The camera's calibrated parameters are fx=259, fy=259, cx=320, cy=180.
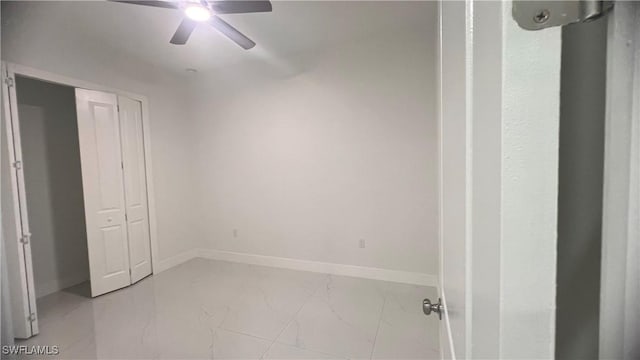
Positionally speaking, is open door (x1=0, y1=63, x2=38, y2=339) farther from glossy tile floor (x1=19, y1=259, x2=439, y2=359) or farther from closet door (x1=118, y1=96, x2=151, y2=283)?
closet door (x1=118, y1=96, x2=151, y2=283)

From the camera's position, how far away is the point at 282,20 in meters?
2.55

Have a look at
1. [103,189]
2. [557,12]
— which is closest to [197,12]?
[557,12]

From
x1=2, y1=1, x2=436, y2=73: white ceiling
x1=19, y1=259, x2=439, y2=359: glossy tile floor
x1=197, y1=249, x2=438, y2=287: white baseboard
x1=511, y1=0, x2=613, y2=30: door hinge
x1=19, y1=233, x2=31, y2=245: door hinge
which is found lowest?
x1=19, y1=259, x2=439, y2=359: glossy tile floor

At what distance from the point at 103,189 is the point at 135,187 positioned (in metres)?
0.38

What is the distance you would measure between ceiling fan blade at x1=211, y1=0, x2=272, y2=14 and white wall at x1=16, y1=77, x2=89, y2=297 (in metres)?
2.69

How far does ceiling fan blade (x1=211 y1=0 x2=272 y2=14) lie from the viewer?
1.77 meters

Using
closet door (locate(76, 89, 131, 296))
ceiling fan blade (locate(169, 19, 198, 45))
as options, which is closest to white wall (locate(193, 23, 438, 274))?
closet door (locate(76, 89, 131, 296))

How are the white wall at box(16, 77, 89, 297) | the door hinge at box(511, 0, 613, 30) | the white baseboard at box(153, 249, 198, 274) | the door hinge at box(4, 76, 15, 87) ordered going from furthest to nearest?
the white baseboard at box(153, 249, 198, 274) < the white wall at box(16, 77, 89, 297) < the door hinge at box(4, 76, 15, 87) < the door hinge at box(511, 0, 613, 30)

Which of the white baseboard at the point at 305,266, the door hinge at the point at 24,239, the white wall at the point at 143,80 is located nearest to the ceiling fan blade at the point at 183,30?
the white wall at the point at 143,80

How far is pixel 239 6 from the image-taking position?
1821 millimetres

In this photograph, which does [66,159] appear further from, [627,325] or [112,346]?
[627,325]

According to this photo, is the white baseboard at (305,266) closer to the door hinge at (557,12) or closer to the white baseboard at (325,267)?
the white baseboard at (325,267)

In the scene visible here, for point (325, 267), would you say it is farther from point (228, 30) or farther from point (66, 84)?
point (66, 84)

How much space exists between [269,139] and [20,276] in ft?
8.77
